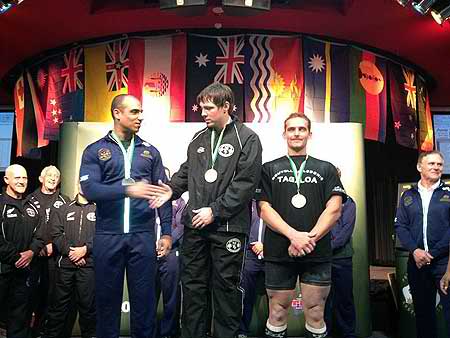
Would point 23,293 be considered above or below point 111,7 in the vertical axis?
below

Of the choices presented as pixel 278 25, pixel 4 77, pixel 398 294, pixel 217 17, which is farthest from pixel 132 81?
pixel 398 294

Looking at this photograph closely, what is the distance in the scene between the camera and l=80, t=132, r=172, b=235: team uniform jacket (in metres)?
2.59

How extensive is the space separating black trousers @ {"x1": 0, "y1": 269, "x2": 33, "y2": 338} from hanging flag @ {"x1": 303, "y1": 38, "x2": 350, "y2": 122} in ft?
11.9

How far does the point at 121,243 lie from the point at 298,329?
271 cm

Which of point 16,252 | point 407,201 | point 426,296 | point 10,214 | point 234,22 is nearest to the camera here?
point 426,296

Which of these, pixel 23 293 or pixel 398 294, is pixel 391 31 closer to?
pixel 398 294

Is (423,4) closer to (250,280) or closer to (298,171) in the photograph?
(298,171)

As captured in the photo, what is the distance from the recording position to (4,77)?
23.2 ft

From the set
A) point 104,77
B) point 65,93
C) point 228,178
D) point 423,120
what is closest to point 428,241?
point 228,178

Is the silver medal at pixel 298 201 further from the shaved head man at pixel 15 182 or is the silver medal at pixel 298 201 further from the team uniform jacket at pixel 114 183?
the shaved head man at pixel 15 182

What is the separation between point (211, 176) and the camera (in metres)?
2.64

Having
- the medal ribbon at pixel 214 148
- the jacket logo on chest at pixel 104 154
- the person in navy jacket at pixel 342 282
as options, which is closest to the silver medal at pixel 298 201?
the medal ribbon at pixel 214 148

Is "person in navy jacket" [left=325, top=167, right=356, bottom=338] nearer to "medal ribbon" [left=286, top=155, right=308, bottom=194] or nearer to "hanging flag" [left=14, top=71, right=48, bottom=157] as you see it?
"medal ribbon" [left=286, top=155, right=308, bottom=194]

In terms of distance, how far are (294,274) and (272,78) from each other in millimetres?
3614
